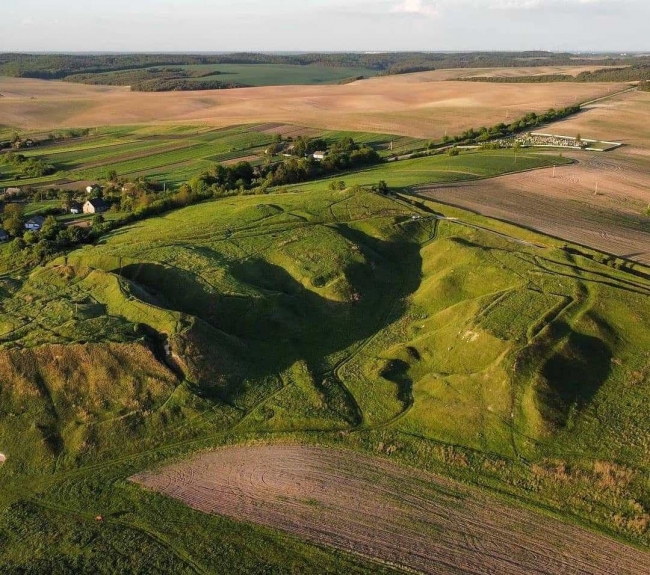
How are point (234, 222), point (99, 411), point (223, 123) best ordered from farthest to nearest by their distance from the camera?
point (223, 123) < point (234, 222) < point (99, 411)

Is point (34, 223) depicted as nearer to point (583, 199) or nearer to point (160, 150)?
point (160, 150)

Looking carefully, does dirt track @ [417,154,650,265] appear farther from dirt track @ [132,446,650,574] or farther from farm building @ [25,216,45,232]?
farm building @ [25,216,45,232]

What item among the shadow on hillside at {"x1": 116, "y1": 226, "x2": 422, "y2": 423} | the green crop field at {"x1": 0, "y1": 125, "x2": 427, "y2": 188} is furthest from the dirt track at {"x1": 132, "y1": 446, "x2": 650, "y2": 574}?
the green crop field at {"x1": 0, "y1": 125, "x2": 427, "y2": 188}

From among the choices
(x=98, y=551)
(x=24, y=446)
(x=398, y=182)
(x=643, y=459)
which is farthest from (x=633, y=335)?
(x=398, y=182)

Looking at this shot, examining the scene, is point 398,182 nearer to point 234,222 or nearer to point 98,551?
point 234,222

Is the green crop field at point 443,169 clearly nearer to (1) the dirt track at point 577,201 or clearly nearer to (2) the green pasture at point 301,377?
(1) the dirt track at point 577,201

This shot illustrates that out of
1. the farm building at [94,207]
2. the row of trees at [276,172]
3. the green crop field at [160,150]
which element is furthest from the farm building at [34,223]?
the green crop field at [160,150]

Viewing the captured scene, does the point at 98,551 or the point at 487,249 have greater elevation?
the point at 487,249
